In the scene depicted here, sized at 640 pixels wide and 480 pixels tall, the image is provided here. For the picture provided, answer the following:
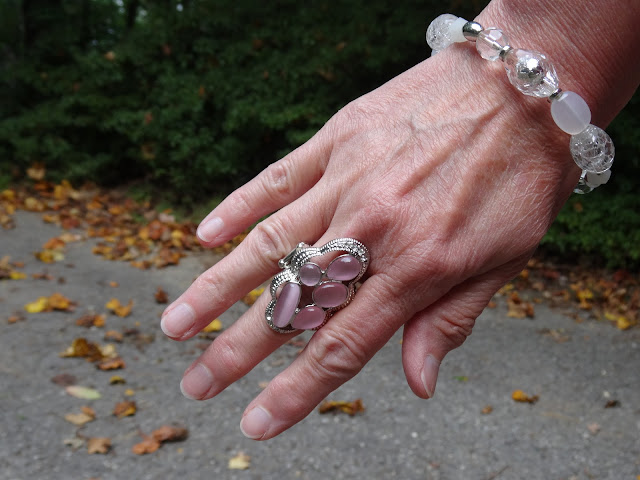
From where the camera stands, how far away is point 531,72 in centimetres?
107

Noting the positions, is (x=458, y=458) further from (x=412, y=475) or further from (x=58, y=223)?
(x=58, y=223)

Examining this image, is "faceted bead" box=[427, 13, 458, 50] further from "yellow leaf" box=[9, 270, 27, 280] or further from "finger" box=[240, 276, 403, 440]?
"yellow leaf" box=[9, 270, 27, 280]

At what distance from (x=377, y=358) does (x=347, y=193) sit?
273cm

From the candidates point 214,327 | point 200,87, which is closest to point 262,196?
point 214,327

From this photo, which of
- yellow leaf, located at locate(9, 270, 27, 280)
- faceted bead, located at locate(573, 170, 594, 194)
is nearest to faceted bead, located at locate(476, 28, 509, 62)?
faceted bead, located at locate(573, 170, 594, 194)

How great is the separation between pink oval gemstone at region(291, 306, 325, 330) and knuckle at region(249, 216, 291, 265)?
137 mm

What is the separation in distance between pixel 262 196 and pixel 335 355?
1.42 feet

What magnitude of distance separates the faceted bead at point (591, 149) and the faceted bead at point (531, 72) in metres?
0.11

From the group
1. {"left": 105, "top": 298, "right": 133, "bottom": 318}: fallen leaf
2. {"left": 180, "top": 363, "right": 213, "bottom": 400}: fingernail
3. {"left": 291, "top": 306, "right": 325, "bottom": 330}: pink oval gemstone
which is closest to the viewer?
{"left": 291, "top": 306, "right": 325, "bottom": 330}: pink oval gemstone

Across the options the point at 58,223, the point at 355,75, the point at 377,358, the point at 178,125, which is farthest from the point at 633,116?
the point at 58,223

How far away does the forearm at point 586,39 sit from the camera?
1.09 meters

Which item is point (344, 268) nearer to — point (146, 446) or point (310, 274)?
point (310, 274)

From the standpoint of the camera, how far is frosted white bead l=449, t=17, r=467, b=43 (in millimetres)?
1253

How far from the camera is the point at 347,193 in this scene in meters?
1.17
